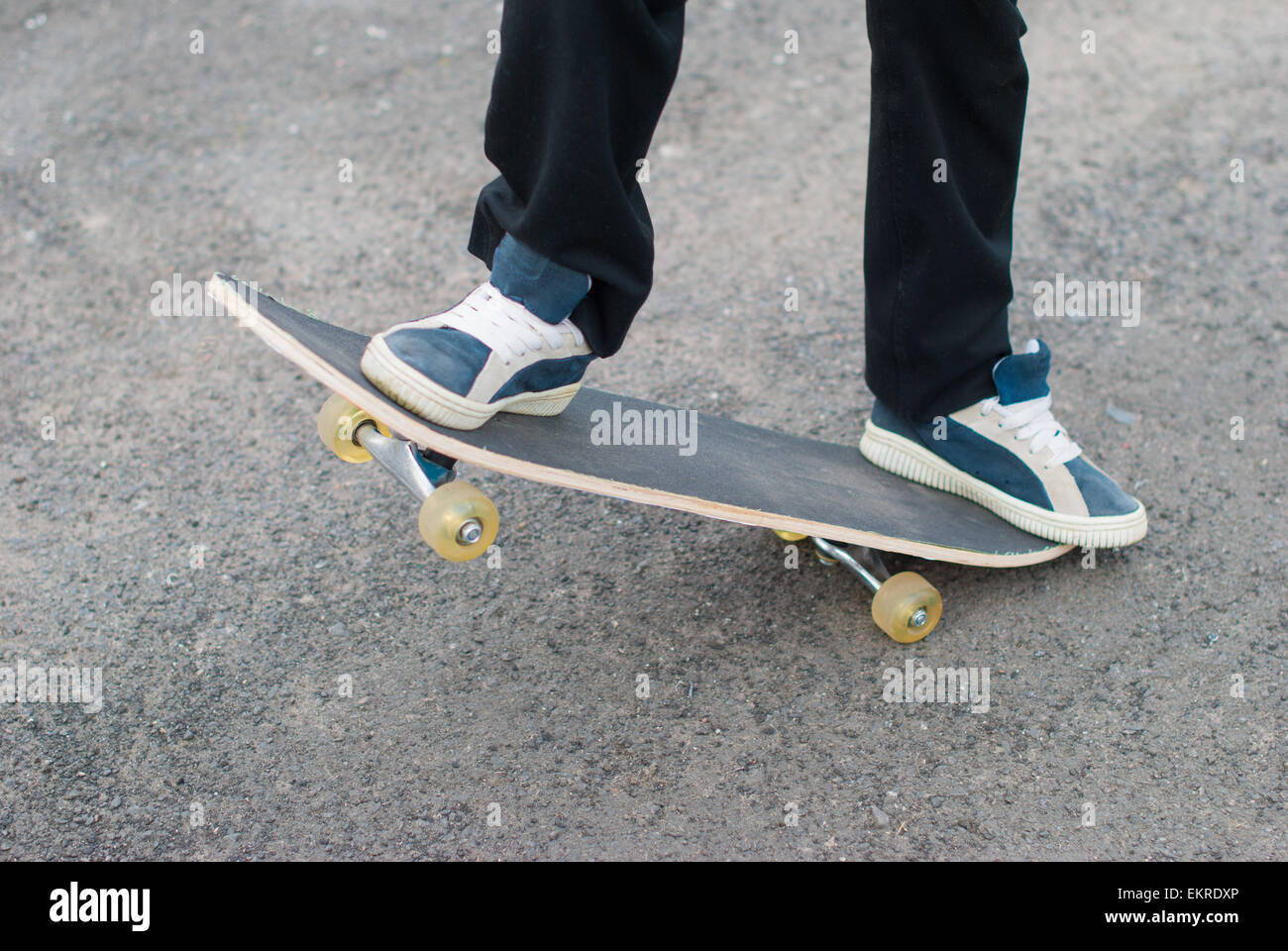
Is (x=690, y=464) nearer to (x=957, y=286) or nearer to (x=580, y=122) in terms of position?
(x=957, y=286)

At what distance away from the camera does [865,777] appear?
1799mm

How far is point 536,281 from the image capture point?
167cm

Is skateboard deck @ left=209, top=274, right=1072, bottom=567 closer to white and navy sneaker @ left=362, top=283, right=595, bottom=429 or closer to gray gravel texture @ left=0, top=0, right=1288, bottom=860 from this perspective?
white and navy sneaker @ left=362, top=283, right=595, bottom=429

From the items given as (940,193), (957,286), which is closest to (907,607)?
(957,286)

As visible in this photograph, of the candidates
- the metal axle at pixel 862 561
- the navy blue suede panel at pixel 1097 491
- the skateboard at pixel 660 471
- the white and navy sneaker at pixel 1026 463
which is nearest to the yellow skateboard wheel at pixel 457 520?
the skateboard at pixel 660 471

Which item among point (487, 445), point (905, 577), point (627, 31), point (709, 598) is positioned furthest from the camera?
point (709, 598)

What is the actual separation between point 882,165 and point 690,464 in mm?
581

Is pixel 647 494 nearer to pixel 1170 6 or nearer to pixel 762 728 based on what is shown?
pixel 762 728

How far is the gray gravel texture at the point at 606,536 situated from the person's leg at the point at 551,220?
0.58m

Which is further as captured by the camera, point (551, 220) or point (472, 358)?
point (472, 358)

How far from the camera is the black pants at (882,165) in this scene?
1.49m

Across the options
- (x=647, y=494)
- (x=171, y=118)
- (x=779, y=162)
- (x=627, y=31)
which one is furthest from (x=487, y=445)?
(x=171, y=118)

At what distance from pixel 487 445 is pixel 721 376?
1.15m

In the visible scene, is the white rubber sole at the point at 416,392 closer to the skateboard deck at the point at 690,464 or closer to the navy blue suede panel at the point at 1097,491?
the skateboard deck at the point at 690,464
